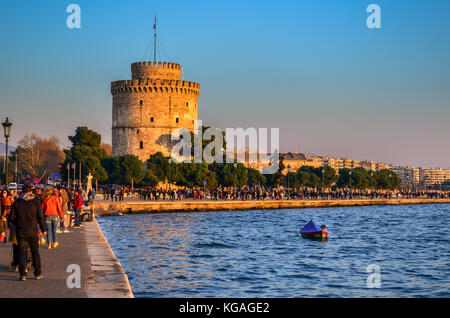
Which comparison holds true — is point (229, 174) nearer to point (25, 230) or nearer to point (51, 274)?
point (51, 274)

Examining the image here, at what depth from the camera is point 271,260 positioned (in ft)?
74.8

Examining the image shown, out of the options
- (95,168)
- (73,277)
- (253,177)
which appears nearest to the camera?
(73,277)

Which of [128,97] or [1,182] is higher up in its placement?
[128,97]

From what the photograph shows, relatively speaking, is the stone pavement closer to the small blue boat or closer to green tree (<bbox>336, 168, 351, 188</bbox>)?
the small blue boat

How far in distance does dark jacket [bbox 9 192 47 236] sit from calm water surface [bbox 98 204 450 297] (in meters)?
4.30

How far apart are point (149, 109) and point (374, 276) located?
65709 millimetres

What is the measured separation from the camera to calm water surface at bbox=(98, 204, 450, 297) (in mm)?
16250

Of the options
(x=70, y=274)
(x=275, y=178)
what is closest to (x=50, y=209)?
(x=70, y=274)

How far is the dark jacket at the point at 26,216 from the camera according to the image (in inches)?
420

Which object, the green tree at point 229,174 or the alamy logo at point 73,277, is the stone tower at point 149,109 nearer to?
the green tree at point 229,174

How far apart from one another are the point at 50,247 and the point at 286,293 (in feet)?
19.7
